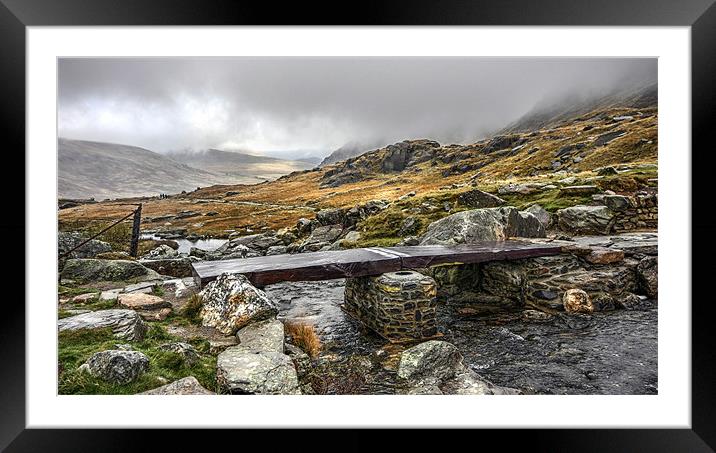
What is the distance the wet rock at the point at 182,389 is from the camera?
10.3ft

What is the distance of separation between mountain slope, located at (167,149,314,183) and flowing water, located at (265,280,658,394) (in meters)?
2.45

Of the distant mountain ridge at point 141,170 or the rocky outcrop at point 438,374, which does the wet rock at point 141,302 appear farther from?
the rocky outcrop at point 438,374

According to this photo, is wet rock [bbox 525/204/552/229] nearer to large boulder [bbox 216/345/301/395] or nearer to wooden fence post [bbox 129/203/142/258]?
large boulder [bbox 216/345/301/395]

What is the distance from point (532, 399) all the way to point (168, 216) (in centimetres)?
603

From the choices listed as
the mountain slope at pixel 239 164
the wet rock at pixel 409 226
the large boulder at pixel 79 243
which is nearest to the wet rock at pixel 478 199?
the wet rock at pixel 409 226

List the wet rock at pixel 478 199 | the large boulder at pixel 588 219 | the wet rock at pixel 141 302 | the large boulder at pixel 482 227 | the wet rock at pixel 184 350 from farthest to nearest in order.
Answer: the wet rock at pixel 478 199 → the large boulder at pixel 588 219 → the large boulder at pixel 482 227 → the wet rock at pixel 141 302 → the wet rock at pixel 184 350

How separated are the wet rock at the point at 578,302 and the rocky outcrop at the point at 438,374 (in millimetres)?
2502

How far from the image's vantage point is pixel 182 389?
3.17m

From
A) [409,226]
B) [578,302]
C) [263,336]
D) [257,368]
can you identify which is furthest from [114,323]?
[578,302]

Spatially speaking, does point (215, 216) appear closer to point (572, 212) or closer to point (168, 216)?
point (168, 216)
